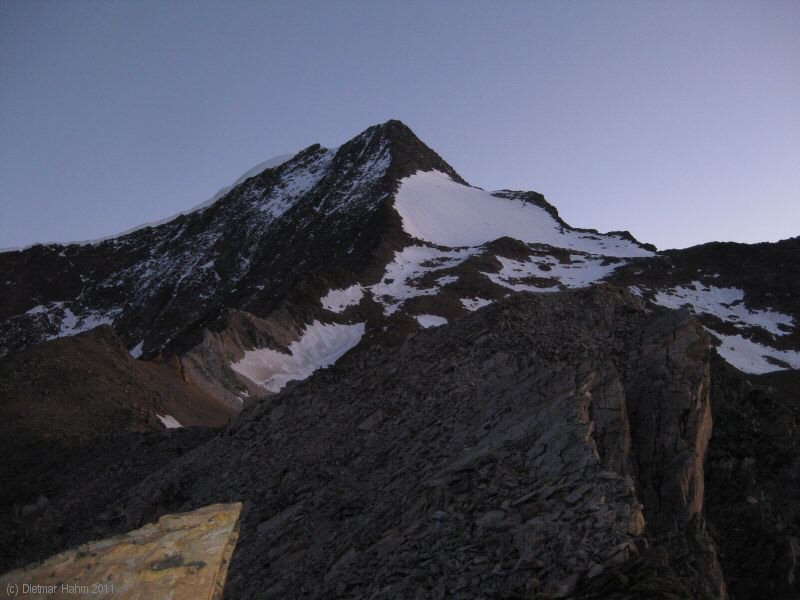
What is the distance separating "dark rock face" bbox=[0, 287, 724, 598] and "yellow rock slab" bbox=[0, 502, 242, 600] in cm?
259

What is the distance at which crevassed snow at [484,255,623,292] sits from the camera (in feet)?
226

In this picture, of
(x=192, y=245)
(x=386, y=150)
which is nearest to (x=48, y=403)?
(x=192, y=245)

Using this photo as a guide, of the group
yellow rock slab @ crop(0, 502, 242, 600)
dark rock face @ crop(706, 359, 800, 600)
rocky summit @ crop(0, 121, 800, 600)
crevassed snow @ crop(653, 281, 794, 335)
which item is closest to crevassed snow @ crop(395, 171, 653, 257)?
crevassed snow @ crop(653, 281, 794, 335)

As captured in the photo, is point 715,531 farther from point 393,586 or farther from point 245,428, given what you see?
point 245,428

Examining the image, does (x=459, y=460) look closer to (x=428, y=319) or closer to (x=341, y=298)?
(x=428, y=319)

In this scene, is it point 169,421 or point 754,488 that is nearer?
point 754,488

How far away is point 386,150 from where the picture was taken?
109562mm

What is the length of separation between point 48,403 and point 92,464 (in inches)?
212

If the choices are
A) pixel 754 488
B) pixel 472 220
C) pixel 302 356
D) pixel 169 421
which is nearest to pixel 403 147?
pixel 472 220

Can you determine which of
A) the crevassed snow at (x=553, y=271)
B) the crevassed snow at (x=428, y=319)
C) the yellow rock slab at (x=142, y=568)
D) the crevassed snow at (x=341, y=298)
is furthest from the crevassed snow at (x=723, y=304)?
the yellow rock slab at (x=142, y=568)

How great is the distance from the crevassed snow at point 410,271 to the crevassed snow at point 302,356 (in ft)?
17.4

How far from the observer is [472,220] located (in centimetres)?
9456

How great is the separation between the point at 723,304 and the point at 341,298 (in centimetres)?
3947

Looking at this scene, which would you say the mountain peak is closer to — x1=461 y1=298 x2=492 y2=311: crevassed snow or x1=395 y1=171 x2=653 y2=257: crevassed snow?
x1=395 y1=171 x2=653 y2=257: crevassed snow
